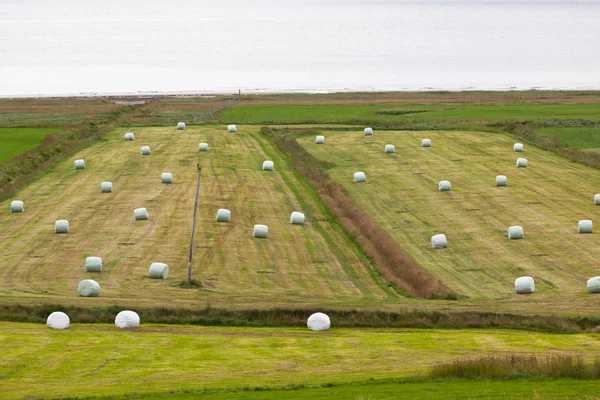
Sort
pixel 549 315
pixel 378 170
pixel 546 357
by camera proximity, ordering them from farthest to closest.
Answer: pixel 378 170
pixel 549 315
pixel 546 357

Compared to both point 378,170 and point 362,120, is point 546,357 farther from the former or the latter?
point 362,120

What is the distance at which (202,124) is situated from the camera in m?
106

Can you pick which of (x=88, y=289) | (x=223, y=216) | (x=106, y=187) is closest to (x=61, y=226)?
(x=223, y=216)

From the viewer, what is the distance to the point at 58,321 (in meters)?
35.8

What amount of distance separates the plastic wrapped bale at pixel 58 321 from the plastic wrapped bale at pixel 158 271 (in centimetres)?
943

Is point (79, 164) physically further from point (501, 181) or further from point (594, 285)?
point (594, 285)

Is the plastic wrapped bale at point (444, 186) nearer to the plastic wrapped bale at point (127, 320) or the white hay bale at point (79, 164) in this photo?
the white hay bale at point (79, 164)

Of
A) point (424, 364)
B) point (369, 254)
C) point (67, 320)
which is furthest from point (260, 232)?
point (424, 364)

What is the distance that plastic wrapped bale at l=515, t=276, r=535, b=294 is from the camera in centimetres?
4238

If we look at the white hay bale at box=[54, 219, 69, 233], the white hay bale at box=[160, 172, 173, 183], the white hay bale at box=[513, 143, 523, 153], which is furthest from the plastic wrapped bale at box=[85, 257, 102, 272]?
the white hay bale at box=[513, 143, 523, 153]

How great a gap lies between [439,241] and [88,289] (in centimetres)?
1829

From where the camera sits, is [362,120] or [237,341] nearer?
[237,341]

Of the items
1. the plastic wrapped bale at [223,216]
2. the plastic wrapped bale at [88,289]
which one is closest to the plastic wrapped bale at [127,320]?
the plastic wrapped bale at [88,289]

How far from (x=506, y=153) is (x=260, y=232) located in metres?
34.5
